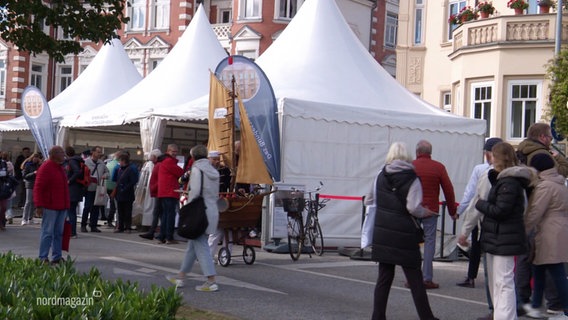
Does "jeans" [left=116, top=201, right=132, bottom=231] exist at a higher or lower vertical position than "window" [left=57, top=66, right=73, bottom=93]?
lower

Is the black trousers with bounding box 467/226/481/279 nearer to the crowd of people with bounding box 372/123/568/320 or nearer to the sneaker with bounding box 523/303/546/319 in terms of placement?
the crowd of people with bounding box 372/123/568/320

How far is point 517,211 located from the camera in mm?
8094

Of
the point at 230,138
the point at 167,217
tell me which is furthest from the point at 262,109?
the point at 167,217

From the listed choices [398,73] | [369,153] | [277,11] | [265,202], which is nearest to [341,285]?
[265,202]

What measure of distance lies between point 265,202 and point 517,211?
8.39 m

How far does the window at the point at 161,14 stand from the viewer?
161 ft

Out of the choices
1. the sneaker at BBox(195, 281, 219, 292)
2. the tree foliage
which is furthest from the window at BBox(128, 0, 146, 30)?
the sneaker at BBox(195, 281, 219, 292)

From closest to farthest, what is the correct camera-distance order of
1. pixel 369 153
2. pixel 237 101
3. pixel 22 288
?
1. pixel 22 288
2. pixel 237 101
3. pixel 369 153

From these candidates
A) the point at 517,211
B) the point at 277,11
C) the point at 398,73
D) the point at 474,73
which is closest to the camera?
the point at 517,211

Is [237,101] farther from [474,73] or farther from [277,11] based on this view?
[277,11]

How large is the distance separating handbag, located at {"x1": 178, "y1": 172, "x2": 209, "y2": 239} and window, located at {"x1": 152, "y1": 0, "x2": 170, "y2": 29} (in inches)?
1549

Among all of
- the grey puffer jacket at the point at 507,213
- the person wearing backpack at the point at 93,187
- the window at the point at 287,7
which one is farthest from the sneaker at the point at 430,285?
the window at the point at 287,7

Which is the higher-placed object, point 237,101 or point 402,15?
point 402,15

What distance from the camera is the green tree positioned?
44.4 ft
